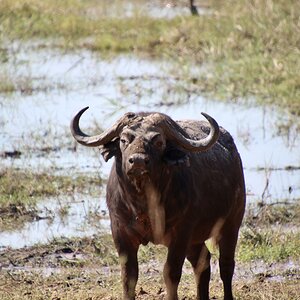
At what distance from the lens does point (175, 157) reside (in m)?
6.68

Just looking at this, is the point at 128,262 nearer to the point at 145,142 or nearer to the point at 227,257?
the point at 145,142

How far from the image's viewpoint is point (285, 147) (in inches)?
488

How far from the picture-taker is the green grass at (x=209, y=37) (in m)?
14.9

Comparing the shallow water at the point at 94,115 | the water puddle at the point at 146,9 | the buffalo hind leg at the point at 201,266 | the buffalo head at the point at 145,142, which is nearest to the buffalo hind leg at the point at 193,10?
the water puddle at the point at 146,9


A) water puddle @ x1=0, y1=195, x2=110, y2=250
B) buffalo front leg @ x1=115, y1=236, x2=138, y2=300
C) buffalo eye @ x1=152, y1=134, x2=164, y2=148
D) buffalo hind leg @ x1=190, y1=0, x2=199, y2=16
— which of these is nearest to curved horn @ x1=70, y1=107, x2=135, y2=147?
buffalo eye @ x1=152, y1=134, x2=164, y2=148

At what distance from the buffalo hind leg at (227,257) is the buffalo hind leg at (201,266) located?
0.10 m

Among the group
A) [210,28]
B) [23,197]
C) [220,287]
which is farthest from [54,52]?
[220,287]

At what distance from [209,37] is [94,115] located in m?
4.42

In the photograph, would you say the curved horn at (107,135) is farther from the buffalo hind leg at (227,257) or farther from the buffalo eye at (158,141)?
the buffalo hind leg at (227,257)

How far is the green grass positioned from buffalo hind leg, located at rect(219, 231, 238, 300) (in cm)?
609

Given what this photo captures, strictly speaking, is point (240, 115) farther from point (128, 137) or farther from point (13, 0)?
point (128, 137)

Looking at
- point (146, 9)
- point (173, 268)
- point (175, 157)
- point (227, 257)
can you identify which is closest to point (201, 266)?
point (227, 257)

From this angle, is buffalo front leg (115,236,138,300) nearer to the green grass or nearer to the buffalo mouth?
the buffalo mouth

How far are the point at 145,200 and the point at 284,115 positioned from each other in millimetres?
→ 7210
